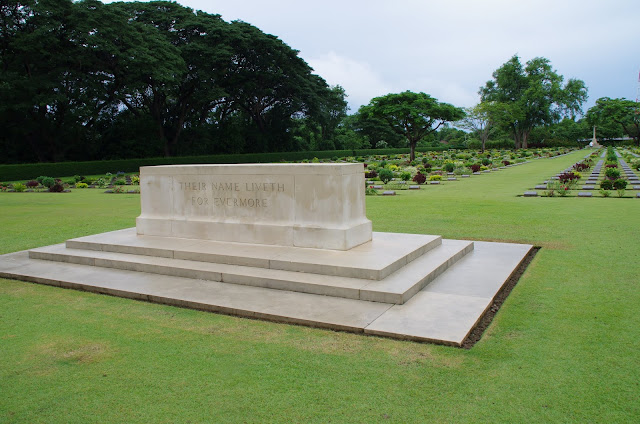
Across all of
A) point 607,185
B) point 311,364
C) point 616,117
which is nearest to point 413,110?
point 607,185

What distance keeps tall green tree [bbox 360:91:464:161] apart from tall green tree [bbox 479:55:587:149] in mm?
32732

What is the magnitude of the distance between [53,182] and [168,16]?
68.4ft

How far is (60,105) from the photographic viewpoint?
1364 inches

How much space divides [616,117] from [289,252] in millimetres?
85424

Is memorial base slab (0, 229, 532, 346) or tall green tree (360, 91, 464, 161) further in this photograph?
tall green tree (360, 91, 464, 161)

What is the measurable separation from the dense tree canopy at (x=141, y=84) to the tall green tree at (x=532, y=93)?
34361 mm

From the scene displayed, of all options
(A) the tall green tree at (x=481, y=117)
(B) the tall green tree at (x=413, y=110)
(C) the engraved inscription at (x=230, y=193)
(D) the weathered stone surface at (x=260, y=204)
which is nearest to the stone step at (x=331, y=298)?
(D) the weathered stone surface at (x=260, y=204)

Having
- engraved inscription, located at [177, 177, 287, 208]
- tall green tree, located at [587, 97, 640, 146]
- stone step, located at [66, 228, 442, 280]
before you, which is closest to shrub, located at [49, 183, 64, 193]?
stone step, located at [66, 228, 442, 280]

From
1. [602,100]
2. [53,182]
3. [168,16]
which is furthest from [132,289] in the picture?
[602,100]

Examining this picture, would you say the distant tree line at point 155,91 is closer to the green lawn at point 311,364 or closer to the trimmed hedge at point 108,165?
the trimmed hedge at point 108,165

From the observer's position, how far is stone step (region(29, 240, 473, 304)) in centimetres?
541

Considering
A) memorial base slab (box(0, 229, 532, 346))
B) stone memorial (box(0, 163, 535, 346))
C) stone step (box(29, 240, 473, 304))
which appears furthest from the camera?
stone step (box(29, 240, 473, 304))

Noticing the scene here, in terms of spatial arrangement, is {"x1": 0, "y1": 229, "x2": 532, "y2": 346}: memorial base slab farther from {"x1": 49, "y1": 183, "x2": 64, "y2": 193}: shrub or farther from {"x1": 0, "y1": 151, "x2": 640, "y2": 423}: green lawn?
{"x1": 49, "y1": 183, "x2": 64, "y2": 193}: shrub

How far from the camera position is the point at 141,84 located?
33.9 metres
